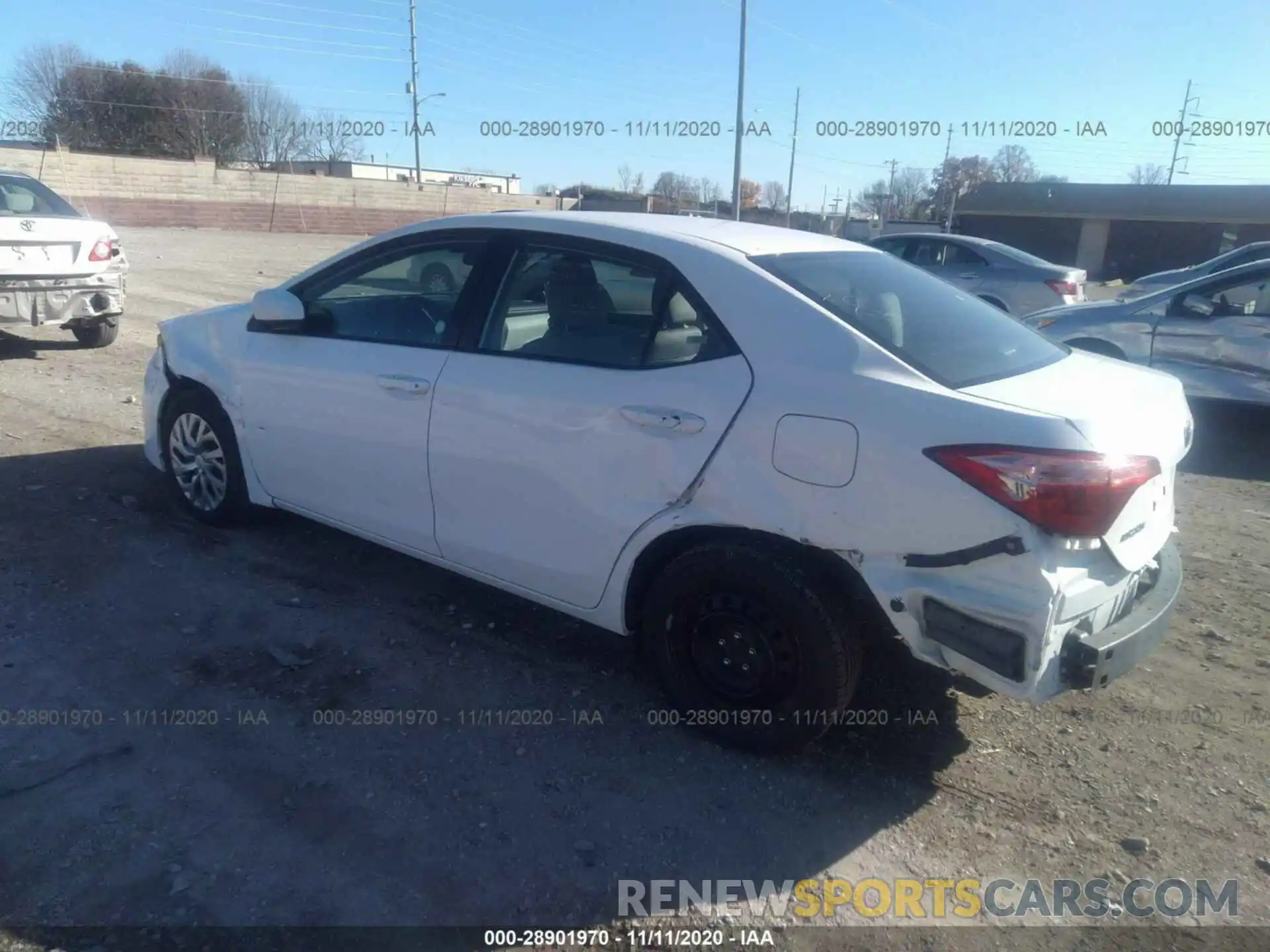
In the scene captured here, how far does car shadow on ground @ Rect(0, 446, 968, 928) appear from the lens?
267 centimetres

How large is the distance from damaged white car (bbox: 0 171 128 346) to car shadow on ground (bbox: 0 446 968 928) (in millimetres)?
4671

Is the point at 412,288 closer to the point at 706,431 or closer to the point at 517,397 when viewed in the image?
the point at 517,397

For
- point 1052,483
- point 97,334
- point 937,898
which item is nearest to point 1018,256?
point 97,334

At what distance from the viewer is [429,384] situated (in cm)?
377

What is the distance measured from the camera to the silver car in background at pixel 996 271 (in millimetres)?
12102

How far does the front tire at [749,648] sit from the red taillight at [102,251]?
7668 millimetres

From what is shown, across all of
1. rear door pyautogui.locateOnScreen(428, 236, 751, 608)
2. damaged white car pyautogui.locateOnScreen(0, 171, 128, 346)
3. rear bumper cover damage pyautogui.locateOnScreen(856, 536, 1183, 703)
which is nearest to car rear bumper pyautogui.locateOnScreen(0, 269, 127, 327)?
damaged white car pyautogui.locateOnScreen(0, 171, 128, 346)

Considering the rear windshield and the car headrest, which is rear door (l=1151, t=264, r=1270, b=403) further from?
the car headrest

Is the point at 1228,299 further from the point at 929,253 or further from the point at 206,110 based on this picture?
the point at 206,110

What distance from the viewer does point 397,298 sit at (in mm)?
4230

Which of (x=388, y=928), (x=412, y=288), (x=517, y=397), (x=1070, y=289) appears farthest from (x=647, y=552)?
(x=1070, y=289)

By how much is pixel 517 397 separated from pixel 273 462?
5.25 ft

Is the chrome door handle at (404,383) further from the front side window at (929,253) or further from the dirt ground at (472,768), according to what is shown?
the front side window at (929,253)

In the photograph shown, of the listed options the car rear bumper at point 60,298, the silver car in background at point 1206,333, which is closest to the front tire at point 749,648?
the silver car in background at point 1206,333
